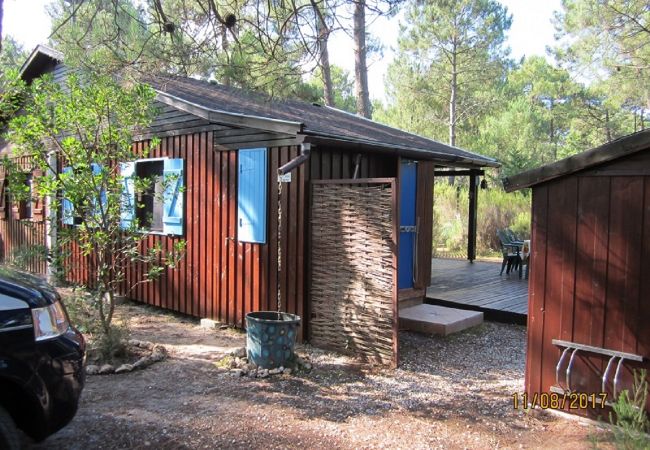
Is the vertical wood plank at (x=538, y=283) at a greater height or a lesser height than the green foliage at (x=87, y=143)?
lesser

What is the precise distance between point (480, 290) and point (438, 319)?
2.22 m

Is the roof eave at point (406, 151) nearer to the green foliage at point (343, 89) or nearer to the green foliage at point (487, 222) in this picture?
the green foliage at point (487, 222)

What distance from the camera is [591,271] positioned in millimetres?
3869

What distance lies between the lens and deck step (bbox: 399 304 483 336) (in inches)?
258

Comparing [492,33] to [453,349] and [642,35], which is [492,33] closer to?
[642,35]

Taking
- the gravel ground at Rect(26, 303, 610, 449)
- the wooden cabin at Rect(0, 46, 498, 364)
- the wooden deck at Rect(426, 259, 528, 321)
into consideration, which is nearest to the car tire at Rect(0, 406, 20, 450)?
the gravel ground at Rect(26, 303, 610, 449)

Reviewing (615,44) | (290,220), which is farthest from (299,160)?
(615,44)

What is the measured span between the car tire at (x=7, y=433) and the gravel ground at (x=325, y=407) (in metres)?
0.73

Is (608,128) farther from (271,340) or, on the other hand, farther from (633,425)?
(633,425)

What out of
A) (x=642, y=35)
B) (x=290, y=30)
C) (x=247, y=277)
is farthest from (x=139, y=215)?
(x=642, y=35)

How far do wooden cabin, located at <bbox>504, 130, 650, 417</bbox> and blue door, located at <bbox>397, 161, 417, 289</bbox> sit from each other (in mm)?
3590

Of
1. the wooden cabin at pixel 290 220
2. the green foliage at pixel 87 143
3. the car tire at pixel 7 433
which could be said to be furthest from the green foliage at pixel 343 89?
the car tire at pixel 7 433

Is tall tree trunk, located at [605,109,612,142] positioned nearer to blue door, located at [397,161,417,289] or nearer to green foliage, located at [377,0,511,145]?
green foliage, located at [377,0,511,145]

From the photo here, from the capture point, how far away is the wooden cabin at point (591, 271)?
366 centimetres
